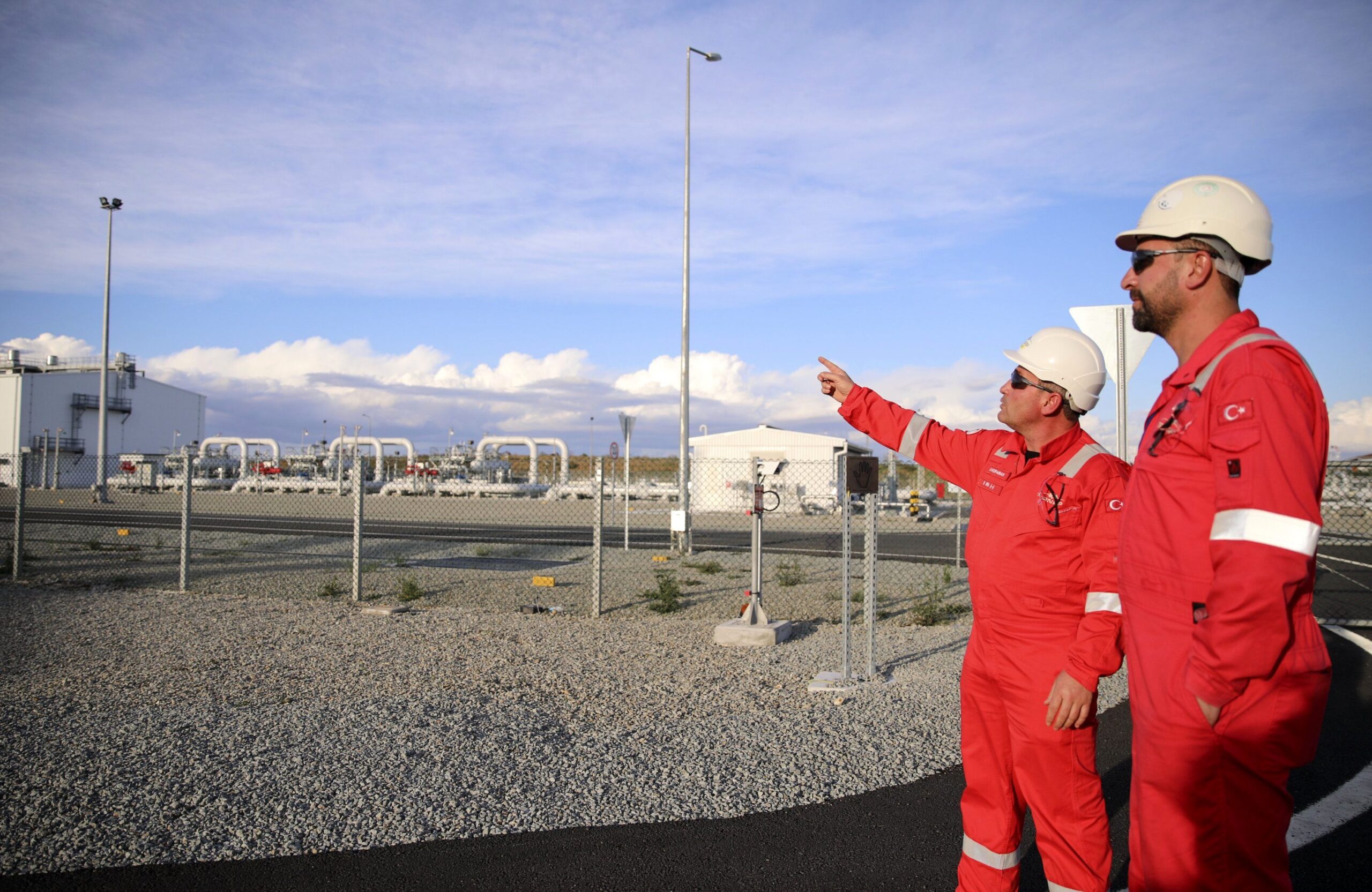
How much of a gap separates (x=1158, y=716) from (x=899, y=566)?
13472 millimetres

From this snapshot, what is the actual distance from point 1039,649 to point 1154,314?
1.17m

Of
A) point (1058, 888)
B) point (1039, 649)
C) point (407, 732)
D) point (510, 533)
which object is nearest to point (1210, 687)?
point (1039, 649)

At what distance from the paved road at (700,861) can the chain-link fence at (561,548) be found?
3445mm

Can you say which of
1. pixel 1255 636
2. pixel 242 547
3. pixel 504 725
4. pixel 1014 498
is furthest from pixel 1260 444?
pixel 242 547

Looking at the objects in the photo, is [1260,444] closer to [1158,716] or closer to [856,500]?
[1158,716]

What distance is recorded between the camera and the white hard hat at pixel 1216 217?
2.09 meters

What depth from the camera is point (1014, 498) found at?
300cm

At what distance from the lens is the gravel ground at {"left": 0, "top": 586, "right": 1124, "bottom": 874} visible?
3.91 metres

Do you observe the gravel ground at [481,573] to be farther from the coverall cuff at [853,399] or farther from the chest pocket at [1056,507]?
the chest pocket at [1056,507]

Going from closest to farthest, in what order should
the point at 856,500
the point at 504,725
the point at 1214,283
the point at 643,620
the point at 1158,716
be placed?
the point at 1158,716, the point at 1214,283, the point at 504,725, the point at 643,620, the point at 856,500

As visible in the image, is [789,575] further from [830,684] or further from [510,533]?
[510,533]

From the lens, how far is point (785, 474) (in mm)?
31234

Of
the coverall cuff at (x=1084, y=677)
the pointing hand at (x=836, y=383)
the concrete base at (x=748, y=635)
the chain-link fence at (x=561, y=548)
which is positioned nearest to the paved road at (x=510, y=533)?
the chain-link fence at (x=561, y=548)

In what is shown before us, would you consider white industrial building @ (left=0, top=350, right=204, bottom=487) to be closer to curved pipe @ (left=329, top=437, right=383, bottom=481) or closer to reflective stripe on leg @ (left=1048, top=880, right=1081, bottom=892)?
curved pipe @ (left=329, top=437, right=383, bottom=481)
